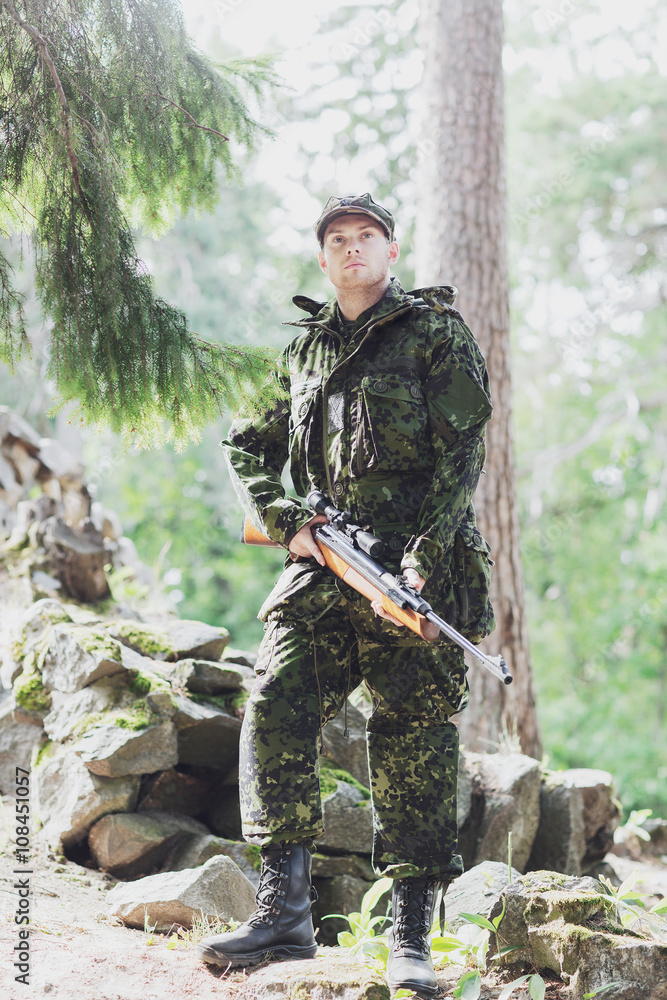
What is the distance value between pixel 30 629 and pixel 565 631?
16.3 meters

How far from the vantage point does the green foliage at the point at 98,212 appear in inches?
128

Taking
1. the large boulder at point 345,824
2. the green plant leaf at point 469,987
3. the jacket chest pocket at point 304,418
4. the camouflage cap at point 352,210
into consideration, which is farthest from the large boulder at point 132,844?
the camouflage cap at point 352,210

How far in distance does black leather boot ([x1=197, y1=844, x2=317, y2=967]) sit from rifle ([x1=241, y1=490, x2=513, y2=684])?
0.86m

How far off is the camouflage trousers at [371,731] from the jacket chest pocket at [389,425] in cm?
50

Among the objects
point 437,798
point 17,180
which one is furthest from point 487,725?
point 17,180

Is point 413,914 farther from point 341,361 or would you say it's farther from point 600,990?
point 341,361

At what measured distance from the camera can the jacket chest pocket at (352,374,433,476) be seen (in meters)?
2.99

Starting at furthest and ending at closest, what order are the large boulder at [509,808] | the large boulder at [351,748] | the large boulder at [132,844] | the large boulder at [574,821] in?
1. the large boulder at [574,821]
2. the large boulder at [351,748]
3. the large boulder at [509,808]
4. the large boulder at [132,844]

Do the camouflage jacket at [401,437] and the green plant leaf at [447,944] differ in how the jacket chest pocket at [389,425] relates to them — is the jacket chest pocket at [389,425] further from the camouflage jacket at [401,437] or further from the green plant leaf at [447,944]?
the green plant leaf at [447,944]

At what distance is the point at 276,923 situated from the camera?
8.96 feet

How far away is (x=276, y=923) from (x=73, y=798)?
5.60 ft

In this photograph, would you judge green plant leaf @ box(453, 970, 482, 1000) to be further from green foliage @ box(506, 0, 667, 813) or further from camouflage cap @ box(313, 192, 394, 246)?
green foliage @ box(506, 0, 667, 813)

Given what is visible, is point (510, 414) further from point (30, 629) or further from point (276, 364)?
point (30, 629)

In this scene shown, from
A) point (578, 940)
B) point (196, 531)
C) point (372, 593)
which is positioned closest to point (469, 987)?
point (578, 940)
